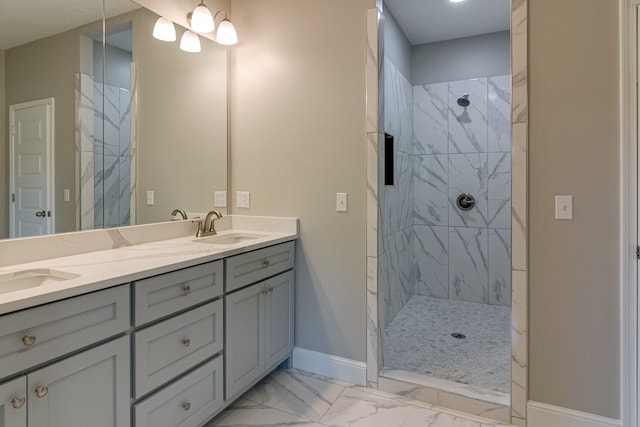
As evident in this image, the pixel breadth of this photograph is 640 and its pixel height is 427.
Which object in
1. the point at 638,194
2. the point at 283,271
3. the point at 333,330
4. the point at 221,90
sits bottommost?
the point at 333,330

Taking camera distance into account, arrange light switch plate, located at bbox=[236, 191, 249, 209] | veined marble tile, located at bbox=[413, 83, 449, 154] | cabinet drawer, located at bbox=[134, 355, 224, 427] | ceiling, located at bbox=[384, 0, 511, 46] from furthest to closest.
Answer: veined marble tile, located at bbox=[413, 83, 449, 154] → ceiling, located at bbox=[384, 0, 511, 46] → light switch plate, located at bbox=[236, 191, 249, 209] → cabinet drawer, located at bbox=[134, 355, 224, 427]

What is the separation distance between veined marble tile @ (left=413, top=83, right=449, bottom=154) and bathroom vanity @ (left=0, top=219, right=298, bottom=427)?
2332 millimetres

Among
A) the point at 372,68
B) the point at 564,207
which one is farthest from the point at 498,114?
the point at 564,207

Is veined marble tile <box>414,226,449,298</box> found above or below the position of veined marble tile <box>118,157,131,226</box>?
below

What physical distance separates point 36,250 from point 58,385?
730 millimetres

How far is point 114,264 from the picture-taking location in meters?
1.54

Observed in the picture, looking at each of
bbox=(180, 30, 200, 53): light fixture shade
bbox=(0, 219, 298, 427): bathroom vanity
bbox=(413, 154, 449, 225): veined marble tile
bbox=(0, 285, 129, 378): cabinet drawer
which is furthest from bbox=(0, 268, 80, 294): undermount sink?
bbox=(413, 154, 449, 225): veined marble tile

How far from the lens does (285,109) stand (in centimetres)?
244

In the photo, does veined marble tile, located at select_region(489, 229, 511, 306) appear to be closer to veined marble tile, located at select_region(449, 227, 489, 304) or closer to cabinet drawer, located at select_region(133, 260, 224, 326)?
veined marble tile, located at select_region(449, 227, 489, 304)

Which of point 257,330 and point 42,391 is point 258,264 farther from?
point 42,391

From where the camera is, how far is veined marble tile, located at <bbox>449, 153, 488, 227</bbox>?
374cm

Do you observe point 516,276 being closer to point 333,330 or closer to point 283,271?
point 333,330

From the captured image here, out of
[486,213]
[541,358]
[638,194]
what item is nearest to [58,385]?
[541,358]

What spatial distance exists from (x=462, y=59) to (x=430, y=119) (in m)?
0.66
